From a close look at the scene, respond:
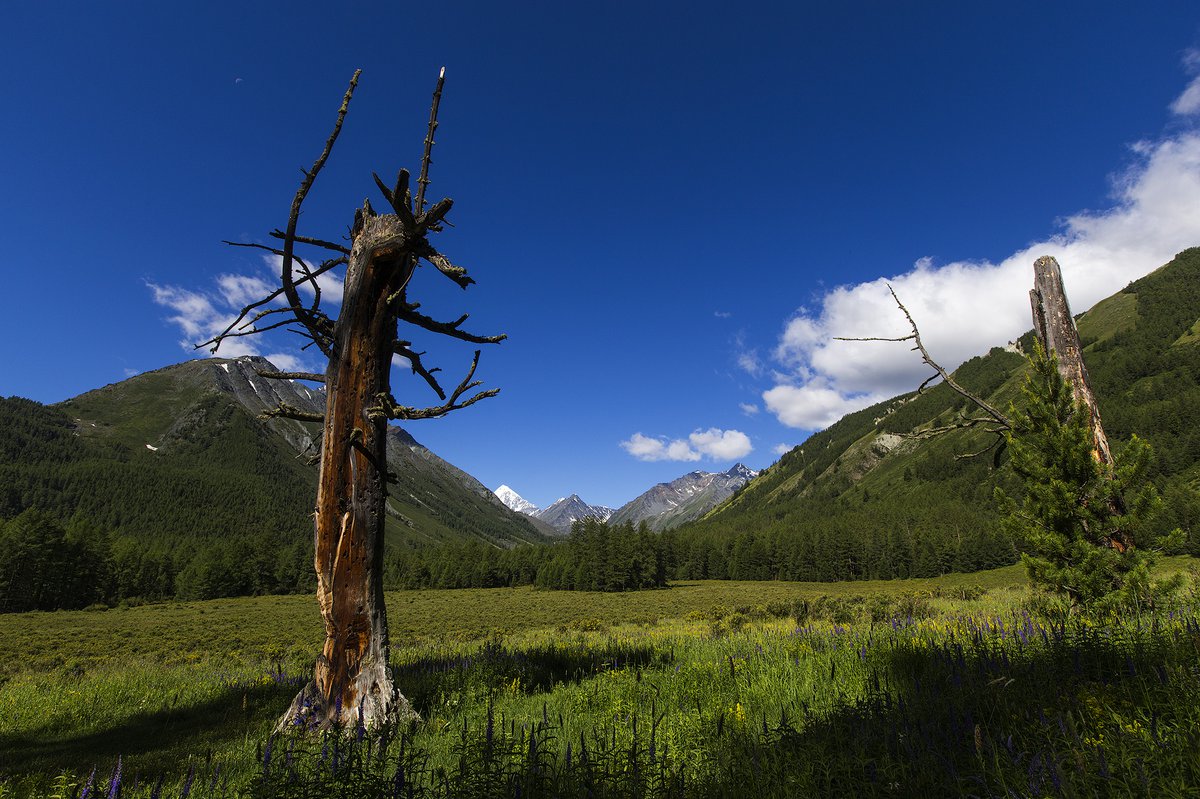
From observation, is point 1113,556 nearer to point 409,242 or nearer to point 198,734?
point 409,242

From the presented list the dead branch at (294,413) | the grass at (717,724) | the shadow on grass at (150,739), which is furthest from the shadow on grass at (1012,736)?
the dead branch at (294,413)

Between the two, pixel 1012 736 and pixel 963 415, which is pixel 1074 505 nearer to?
pixel 963 415

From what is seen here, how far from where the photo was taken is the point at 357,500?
17.3 ft

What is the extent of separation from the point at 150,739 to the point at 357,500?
10.2 ft

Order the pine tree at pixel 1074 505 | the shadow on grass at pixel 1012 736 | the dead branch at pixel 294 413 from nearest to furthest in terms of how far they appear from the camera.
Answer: the shadow on grass at pixel 1012 736 < the dead branch at pixel 294 413 < the pine tree at pixel 1074 505

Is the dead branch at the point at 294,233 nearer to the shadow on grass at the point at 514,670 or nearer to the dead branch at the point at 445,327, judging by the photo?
the dead branch at the point at 445,327

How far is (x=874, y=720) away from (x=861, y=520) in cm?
14295

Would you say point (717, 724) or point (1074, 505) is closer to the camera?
point (717, 724)

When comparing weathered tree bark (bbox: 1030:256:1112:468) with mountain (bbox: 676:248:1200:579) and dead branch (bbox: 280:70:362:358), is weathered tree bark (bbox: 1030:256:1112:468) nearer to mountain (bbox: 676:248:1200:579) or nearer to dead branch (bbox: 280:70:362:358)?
dead branch (bbox: 280:70:362:358)

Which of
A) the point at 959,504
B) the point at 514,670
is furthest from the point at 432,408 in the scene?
the point at 959,504

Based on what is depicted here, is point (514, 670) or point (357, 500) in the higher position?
point (357, 500)

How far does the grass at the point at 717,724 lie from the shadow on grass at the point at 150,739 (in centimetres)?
4

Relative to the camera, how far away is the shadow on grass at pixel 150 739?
165 inches

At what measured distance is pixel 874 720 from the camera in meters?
3.17
